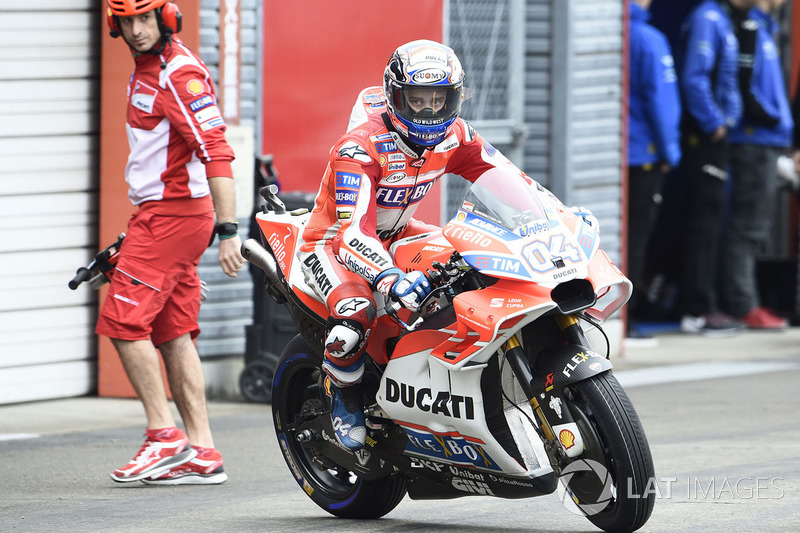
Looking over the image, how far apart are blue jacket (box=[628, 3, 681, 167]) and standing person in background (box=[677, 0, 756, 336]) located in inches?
13.2

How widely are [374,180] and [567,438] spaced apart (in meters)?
1.25

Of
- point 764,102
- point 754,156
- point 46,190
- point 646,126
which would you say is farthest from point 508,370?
point 754,156

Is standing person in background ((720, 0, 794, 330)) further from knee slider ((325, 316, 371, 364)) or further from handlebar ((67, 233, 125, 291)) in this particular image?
knee slider ((325, 316, 371, 364))

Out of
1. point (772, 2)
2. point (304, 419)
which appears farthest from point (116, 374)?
point (772, 2)

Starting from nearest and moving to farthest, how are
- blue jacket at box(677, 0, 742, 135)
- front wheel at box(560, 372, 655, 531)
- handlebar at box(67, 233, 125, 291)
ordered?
front wheel at box(560, 372, 655, 531) < handlebar at box(67, 233, 125, 291) < blue jacket at box(677, 0, 742, 135)

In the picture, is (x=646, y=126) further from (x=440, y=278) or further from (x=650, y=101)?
(x=440, y=278)

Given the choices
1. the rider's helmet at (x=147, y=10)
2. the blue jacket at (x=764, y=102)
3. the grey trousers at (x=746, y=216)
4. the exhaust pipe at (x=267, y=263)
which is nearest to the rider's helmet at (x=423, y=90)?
the exhaust pipe at (x=267, y=263)

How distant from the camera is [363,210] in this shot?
559cm

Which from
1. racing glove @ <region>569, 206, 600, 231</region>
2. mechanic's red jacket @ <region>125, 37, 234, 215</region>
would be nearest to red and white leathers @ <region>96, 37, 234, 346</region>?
mechanic's red jacket @ <region>125, 37, 234, 215</region>

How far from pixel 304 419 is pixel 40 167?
12.4 feet

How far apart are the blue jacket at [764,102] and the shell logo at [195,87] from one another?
7.07 meters

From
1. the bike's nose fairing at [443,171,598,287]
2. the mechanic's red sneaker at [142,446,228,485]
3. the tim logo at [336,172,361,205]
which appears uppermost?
the tim logo at [336,172,361,205]

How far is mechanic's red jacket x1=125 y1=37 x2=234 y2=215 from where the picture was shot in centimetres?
698

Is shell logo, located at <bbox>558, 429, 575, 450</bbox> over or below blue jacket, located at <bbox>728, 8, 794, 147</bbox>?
below
